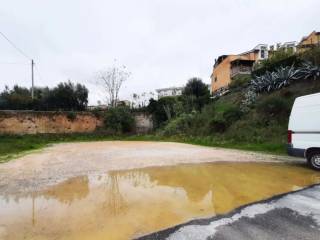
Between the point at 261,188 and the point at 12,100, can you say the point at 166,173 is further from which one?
the point at 12,100

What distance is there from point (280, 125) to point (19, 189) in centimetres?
1329

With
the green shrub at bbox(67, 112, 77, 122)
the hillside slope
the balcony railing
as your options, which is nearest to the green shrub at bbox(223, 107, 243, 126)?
the hillside slope

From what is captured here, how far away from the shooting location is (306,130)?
694cm

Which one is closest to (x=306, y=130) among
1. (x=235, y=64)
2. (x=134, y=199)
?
(x=134, y=199)

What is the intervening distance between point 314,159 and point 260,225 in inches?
195

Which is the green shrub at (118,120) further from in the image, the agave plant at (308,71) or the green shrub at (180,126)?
the agave plant at (308,71)

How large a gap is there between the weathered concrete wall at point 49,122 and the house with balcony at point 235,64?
14.7 metres

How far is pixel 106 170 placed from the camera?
24.8 ft

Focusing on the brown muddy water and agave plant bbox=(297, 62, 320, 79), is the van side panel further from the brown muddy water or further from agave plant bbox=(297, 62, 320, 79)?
agave plant bbox=(297, 62, 320, 79)

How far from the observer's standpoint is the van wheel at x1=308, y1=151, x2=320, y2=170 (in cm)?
686

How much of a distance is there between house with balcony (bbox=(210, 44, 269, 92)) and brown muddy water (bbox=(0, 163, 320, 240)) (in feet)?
88.1

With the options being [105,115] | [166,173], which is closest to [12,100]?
[105,115]

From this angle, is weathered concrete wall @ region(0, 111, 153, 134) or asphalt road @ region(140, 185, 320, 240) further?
weathered concrete wall @ region(0, 111, 153, 134)

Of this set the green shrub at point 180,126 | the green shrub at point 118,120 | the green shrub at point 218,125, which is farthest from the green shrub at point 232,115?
the green shrub at point 118,120
